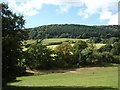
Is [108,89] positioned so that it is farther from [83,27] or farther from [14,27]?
[83,27]

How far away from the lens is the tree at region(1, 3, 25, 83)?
27.5 meters

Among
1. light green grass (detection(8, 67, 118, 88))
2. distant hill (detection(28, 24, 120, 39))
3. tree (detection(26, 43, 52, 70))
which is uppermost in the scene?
distant hill (detection(28, 24, 120, 39))

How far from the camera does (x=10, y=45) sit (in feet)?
90.2

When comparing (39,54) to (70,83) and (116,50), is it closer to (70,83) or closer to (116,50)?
(116,50)

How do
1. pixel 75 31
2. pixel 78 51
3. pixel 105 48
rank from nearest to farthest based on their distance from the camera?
→ pixel 78 51
pixel 105 48
pixel 75 31

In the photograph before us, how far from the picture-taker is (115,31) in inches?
4796

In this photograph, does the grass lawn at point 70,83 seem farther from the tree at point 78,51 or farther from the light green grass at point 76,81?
the tree at point 78,51

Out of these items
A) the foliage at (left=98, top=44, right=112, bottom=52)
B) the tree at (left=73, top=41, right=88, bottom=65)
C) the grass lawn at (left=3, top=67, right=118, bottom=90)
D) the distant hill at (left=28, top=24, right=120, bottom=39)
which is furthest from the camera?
the distant hill at (left=28, top=24, right=120, bottom=39)

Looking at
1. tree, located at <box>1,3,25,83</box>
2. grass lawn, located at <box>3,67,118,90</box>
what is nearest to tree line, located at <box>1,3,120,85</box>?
tree, located at <box>1,3,25,83</box>

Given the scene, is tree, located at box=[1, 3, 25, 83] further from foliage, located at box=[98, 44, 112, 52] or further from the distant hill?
the distant hill

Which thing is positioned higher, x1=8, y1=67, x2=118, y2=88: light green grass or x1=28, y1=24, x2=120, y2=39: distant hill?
x1=28, y1=24, x2=120, y2=39: distant hill

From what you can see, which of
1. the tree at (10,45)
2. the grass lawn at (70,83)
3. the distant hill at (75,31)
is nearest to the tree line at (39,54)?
the tree at (10,45)

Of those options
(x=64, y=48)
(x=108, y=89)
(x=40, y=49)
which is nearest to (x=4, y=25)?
(x=108, y=89)

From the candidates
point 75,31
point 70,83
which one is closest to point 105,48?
point 75,31
